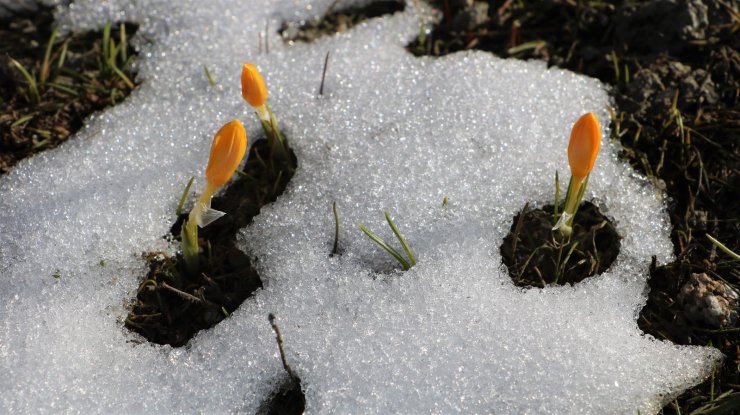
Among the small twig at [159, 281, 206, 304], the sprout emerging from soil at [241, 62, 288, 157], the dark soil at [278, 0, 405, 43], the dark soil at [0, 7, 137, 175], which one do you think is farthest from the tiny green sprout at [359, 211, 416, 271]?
the dark soil at [0, 7, 137, 175]

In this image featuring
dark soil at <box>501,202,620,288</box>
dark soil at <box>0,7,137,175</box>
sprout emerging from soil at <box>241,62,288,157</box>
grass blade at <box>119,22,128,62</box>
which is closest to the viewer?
sprout emerging from soil at <box>241,62,288,157</box>

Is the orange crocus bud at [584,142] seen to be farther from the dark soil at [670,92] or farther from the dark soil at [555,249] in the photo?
the dark soil at [670,92]

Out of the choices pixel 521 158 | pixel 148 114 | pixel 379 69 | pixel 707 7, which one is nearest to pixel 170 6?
pixel 148 114

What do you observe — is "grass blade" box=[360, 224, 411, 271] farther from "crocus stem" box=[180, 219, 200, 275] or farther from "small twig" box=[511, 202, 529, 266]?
"crocus stem" box=[180, 219, 200, 275]

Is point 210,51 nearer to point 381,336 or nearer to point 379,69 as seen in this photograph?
point 379,69

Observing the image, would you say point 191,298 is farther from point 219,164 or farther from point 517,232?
point 517,232

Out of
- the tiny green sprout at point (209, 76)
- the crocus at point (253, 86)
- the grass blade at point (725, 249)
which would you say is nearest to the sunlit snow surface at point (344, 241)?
the tiny green sprout at point (209, 76)
